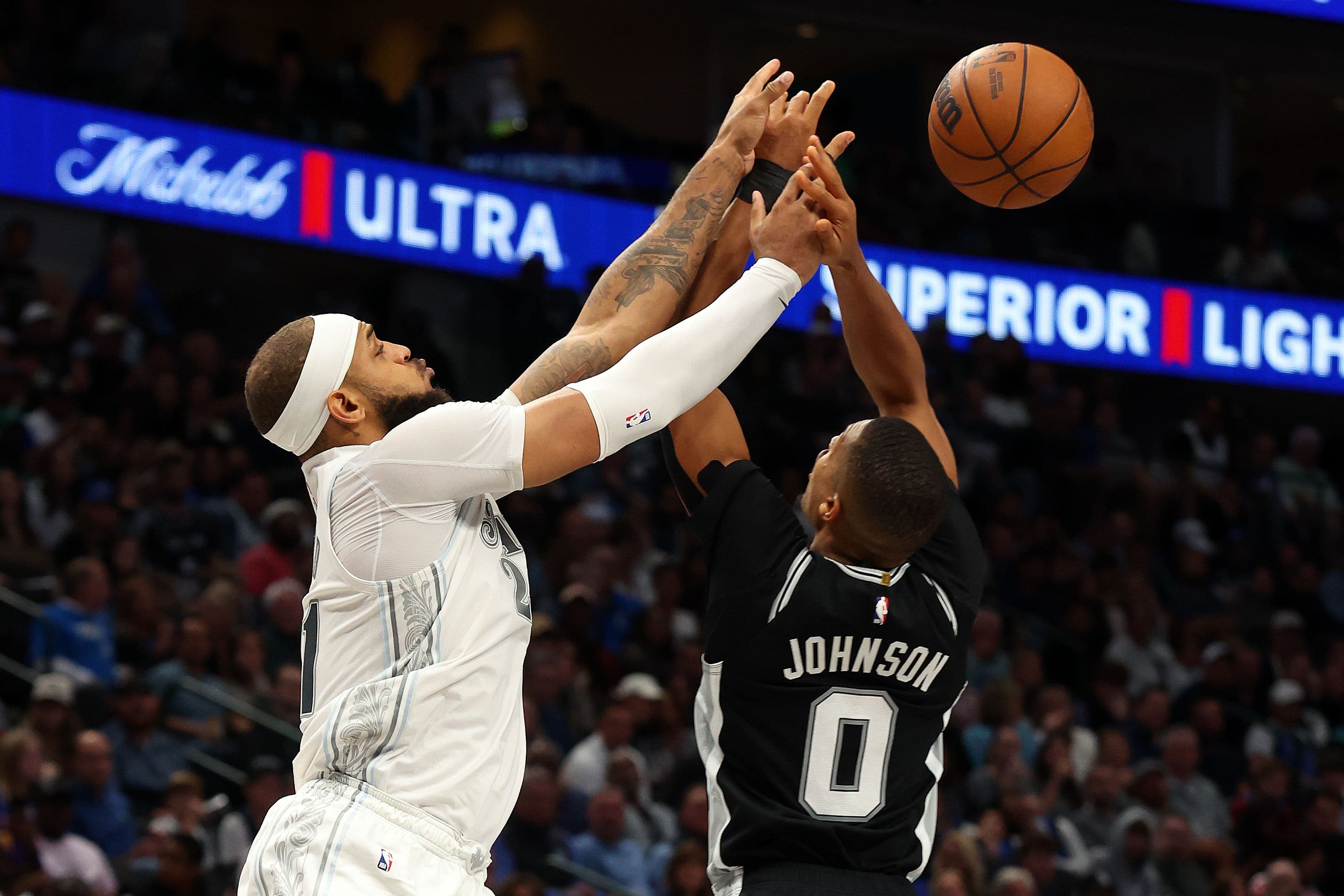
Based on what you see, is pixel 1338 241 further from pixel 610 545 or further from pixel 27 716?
pixel 27 716

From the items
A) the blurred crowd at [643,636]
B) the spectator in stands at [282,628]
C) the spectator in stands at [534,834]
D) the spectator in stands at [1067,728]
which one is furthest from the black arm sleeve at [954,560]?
the spectator in stands at [1067,728]

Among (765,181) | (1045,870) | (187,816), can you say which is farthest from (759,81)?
(1045,870)

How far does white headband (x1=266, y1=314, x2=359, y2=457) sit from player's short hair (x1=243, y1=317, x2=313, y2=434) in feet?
0.04

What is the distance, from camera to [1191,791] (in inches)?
435

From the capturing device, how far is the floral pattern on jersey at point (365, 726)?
3.34 metres

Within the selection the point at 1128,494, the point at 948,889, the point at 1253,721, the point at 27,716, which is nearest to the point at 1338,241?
the point at 1128,494

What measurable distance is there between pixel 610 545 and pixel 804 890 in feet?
26.7

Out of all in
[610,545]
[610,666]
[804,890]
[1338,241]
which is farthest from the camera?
[1338,241]

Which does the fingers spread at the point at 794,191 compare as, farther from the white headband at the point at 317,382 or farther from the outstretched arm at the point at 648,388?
the white headband at the point at 317,382

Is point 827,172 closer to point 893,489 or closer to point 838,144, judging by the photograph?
point 838,144

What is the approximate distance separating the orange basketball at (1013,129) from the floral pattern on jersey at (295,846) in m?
2.27

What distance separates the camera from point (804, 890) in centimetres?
334

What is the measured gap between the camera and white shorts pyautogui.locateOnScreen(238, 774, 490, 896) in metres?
3.27

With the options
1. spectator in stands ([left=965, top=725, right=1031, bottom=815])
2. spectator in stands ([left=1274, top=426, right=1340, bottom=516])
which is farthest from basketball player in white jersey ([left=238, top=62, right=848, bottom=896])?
spectator in stands ([left=1274, top=426, right=1340, bottom=516])
